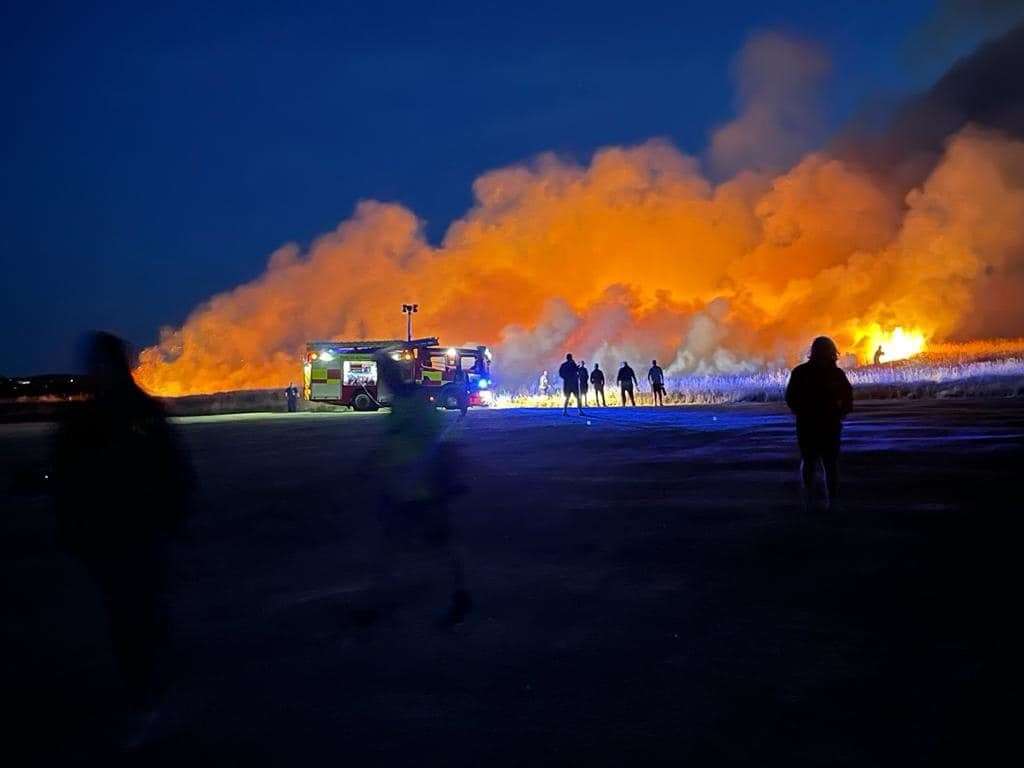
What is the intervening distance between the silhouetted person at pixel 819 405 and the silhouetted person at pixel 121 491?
24.0 ft

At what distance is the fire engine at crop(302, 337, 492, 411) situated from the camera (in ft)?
151

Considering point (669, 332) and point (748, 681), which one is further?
point (669, 332)

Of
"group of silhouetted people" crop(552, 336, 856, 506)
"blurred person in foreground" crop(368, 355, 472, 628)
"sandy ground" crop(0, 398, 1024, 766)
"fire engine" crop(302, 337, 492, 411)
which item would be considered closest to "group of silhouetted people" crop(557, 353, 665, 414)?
"fire engine" crop(302, 337, 492, 411)

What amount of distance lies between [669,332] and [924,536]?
208ft

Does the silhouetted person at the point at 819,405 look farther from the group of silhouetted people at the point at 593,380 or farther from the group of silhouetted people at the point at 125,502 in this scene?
the group of silhouetted people at the point at 593,380

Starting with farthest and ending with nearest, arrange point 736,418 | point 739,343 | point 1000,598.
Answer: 1. point 739,343
2. point 736,418
3. point 1000,598

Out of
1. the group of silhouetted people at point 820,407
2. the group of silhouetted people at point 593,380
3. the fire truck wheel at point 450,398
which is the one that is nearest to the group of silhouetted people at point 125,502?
the group of silhouetted people at point 820,407

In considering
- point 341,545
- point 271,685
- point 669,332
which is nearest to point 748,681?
point 271,685

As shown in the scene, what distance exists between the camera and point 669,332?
2832 inches

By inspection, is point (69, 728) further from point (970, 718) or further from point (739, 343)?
point (739, 343)

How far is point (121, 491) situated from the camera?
15.9ft

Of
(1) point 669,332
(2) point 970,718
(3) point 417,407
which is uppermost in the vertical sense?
(1) point 669,332

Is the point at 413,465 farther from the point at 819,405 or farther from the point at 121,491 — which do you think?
the point at 121,491

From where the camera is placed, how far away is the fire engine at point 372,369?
46.0 meters
